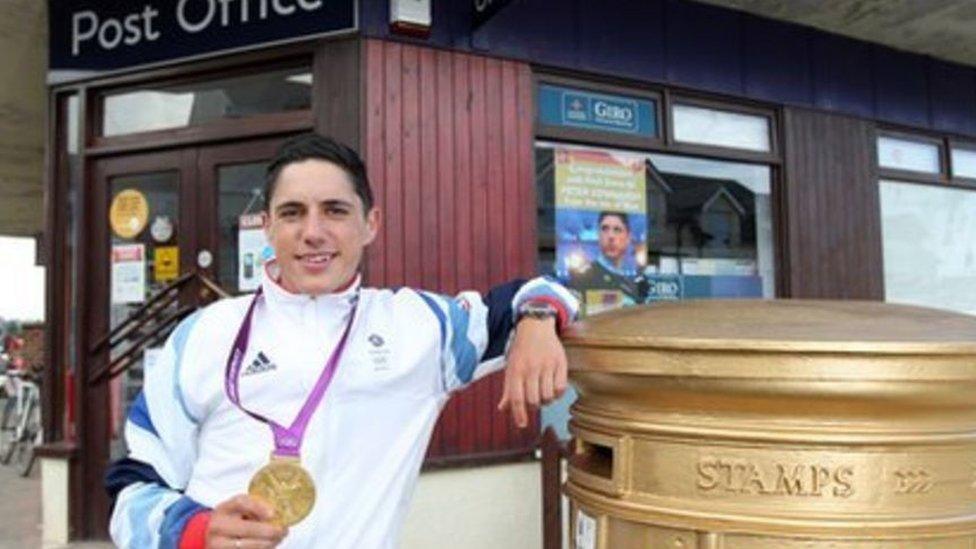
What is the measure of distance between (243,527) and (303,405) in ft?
1.02

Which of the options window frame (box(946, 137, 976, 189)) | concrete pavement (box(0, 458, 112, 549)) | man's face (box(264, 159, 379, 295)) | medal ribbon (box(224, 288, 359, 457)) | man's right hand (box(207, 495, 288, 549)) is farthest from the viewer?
window frame (box(946, 137, 976, 189))

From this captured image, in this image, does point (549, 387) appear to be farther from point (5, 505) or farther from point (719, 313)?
point (5, 505)

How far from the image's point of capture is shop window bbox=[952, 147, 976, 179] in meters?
7.54

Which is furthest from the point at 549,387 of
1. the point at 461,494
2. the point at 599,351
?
the point at 461,494

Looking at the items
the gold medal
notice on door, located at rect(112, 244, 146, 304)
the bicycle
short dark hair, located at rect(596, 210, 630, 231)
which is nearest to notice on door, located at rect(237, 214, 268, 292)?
notice on door, located at rect(112, 244, 146, 304)

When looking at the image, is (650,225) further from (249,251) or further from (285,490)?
(285,490)

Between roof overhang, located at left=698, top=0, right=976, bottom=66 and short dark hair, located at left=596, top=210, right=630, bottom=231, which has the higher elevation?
roof overhang, located at left=698, top=0, right=976, bottom=66

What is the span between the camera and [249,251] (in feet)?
16.7

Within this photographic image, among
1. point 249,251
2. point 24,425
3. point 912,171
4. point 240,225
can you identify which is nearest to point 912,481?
point 249,251

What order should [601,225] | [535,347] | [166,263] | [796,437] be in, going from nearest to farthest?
[796,437], [535,347], [166,263], [601,225]

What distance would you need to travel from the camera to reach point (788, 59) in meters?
6.41

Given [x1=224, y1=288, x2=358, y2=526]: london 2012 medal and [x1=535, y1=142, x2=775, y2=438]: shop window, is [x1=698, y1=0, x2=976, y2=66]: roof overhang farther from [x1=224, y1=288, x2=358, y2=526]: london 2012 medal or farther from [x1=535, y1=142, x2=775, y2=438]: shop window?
[x1=224, y1=288, x2=358, y2=526]: london 2012 medal

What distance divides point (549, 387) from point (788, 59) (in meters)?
5.30

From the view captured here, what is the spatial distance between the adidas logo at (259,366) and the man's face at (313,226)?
0.15 metres
